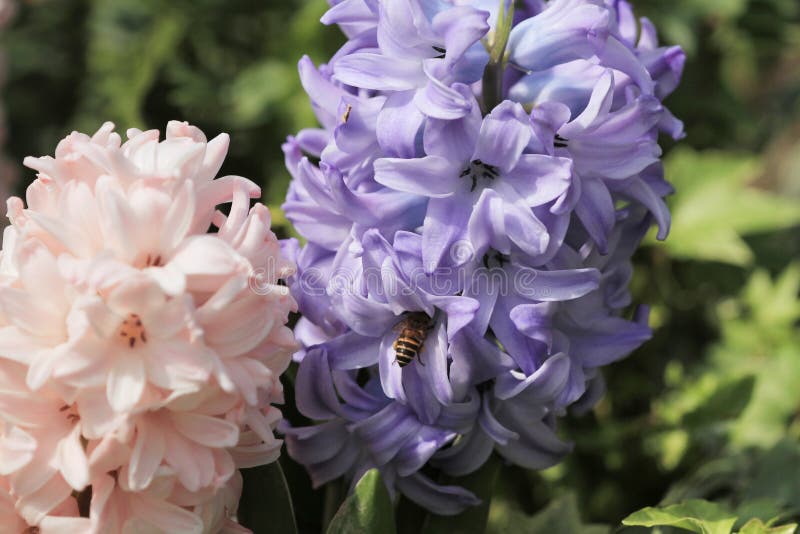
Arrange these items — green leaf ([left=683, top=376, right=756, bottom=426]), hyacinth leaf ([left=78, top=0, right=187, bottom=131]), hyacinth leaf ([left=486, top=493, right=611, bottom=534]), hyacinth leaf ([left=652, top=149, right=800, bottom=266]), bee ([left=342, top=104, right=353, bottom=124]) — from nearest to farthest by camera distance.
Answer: bee ([left=342, top=104, right=353, bottom=124]), hyacinth leaf ([left=486, top=493, right=611, bottom=534]), green leaf ([left=683, top=376, right=756, bottom=426]), hyacinth leaf ([left=652, top=149, right=800, bottom=266]), hyacinth leaf ([left=78, top=0, right=187, bottom=131])

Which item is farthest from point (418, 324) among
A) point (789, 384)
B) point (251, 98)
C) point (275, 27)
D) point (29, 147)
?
point (29, 147)

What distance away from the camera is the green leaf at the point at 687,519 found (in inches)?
22.7

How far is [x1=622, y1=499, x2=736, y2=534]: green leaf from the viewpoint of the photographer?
0.58 m

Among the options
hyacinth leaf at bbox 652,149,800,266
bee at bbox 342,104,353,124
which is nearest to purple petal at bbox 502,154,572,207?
bee at bbox 342,104,353,124

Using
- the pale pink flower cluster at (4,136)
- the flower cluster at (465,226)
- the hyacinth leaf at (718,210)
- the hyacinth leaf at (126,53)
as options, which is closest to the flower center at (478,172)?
the flower cluster at (465,226)

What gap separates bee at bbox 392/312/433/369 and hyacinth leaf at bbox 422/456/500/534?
0.11m

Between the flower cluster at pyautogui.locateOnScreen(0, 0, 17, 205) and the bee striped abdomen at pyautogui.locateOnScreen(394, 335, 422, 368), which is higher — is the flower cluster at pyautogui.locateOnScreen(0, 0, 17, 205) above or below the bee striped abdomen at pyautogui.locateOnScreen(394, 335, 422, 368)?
below

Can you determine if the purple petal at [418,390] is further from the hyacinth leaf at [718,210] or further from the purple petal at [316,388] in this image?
the hyacinth leaf at [718,210]

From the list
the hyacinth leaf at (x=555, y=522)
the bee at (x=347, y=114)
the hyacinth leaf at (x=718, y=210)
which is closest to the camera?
the bee at (x=347, y=114)

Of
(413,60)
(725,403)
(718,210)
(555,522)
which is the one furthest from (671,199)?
(413,60)

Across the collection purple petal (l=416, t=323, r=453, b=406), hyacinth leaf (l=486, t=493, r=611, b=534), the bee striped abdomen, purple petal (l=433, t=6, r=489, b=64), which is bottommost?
hyacinth leaf (l=486, t=493, r=611, b=534)

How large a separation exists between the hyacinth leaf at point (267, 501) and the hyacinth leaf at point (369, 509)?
0.07 meters

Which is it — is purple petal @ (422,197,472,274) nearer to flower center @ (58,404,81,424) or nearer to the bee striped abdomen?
the bee striped abdomen

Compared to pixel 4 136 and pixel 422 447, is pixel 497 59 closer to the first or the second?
pixel 422 447
